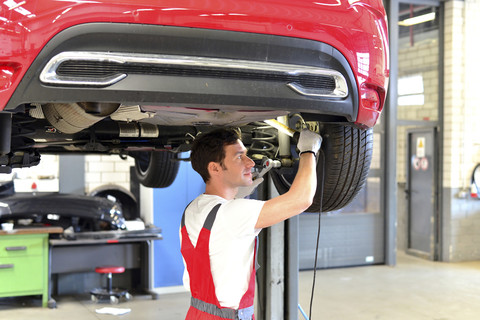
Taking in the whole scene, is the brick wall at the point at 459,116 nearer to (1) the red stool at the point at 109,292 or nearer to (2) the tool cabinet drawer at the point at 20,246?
(1) the red stool at the point at 109,292

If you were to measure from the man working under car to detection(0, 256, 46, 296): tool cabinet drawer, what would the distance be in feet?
12.4

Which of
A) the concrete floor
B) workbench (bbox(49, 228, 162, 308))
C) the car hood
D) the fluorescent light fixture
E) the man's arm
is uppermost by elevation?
the fluorescent light fixture

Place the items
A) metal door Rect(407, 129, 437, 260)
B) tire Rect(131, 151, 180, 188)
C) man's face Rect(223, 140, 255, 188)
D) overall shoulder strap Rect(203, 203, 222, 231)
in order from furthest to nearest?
metal door Rect(407, 129, 437, 260)
tire Rect(131, 151, 180, 188)
man's face Rect(223, 140, 255, 188)
overall shoulder strap Rect(203, 203, 222, 231)

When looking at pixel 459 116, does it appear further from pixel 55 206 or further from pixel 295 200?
pixel 295 200

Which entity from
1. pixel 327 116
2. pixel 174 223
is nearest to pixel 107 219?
pixel 174 223

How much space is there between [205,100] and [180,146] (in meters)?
1.31

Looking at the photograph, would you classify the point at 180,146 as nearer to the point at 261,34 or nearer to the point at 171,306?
the point at 261,34

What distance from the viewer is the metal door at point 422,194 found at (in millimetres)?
8398

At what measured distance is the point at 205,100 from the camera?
1559 millimetres

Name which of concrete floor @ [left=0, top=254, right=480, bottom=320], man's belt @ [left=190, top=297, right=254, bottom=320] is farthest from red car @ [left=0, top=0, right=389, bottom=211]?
concrete floor @ [left=0, top=254, right=480, bottom=320]

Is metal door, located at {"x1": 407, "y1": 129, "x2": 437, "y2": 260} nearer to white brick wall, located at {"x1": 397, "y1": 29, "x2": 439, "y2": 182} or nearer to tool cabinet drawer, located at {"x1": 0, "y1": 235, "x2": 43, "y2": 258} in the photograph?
white brick wall, located at {"x1": 397, "y1": 29, "x2": 439, "y2": 182}

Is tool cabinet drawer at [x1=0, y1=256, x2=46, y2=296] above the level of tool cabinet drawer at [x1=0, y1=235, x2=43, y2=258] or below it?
below

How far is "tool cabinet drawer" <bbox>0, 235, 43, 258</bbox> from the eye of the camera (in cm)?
550

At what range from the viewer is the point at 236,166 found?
219 centimetres
